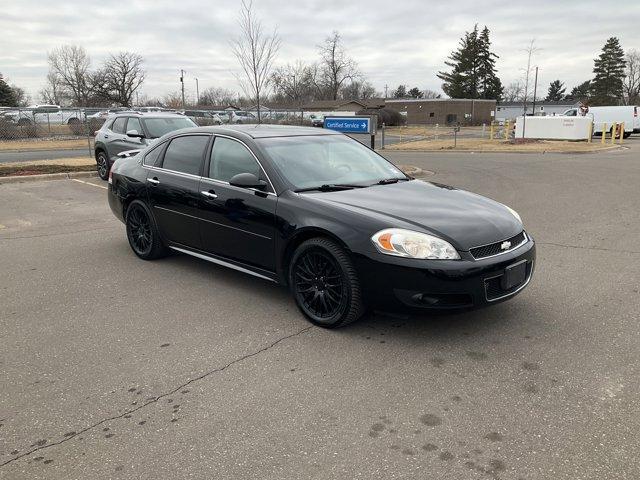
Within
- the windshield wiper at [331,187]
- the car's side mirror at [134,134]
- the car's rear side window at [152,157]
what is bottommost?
the windshield wiper at [331,187]

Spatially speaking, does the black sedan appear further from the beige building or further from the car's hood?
the beige building

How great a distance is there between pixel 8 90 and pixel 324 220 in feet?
220

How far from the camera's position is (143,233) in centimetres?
617

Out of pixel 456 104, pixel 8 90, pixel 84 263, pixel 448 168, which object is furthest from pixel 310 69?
pixel 84 263

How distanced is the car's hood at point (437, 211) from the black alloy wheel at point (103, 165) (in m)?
10.2

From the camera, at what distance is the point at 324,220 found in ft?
13.5

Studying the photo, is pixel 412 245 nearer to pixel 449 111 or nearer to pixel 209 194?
pixel 209 194

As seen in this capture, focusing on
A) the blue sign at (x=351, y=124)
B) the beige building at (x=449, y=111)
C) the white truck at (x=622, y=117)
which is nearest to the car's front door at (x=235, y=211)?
the blue sign at (x=351, y=124)

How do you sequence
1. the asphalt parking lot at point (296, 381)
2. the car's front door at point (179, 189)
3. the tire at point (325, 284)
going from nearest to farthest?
the asphalt parking lot at point (296, 381), the tire at point (325, 284), the car's front door at point (179, 189)

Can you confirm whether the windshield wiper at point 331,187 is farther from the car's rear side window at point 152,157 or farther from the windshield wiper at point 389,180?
the car's rear side window at point 152,157

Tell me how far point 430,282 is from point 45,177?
40.1 ft

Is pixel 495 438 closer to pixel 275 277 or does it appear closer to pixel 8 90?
pixel 275 277

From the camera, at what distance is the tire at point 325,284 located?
3.96 meters

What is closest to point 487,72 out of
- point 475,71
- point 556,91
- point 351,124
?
point 475,71
